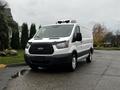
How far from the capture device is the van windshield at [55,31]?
12044 millimetres

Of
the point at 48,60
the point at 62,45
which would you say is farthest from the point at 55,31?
the point at 48,60

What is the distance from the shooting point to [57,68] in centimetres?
1239

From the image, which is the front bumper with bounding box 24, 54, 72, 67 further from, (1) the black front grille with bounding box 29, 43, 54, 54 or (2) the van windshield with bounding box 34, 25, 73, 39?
→ (2) the van windshield with bounding box 34, 25, 73, 39

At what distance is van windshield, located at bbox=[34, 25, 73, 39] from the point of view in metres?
12.0

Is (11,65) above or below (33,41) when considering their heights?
below

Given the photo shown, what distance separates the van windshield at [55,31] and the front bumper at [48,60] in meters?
1.26

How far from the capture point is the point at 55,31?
12453mm

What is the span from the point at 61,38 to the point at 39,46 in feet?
3.43

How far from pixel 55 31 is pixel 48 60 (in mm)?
2043

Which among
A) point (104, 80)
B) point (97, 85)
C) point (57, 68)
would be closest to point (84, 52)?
point (57, 68)

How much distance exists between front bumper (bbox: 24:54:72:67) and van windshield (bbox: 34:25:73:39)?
4.14ft

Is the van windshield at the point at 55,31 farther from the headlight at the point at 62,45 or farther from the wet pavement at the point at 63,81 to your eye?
the wet pavement at the point at 63,81

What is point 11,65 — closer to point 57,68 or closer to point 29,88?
point 57,68

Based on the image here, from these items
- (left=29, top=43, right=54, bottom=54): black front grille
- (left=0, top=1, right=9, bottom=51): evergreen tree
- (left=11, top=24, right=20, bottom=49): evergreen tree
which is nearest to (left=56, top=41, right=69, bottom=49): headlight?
(left=29, top=43, right=54, bottom=54): black front grille
